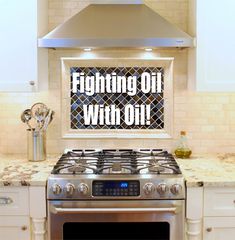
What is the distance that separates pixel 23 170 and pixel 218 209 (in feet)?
3.91

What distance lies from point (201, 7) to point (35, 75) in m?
1.14

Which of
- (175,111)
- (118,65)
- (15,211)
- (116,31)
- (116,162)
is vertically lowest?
(15,211)

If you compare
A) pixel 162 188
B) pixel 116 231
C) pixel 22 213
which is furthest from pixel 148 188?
pixel 22 213

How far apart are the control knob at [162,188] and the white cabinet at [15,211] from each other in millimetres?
750

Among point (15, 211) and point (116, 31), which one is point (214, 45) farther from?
point (15, 211)

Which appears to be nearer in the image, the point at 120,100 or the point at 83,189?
the point at 83,189

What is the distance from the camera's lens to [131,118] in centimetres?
310

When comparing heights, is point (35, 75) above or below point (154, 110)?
above

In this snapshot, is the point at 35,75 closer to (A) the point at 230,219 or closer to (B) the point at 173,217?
(B) the point at 173,217

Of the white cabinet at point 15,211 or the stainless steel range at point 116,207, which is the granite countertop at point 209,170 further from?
the white cabinet at point 15,211

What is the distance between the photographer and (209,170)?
8.36 ft

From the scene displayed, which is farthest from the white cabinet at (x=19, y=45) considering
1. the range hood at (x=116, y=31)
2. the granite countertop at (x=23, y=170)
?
the granite countertop at (x=23, y=170)

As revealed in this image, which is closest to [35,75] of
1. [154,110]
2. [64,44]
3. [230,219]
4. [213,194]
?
[64,44]

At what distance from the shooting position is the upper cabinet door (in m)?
2.61
